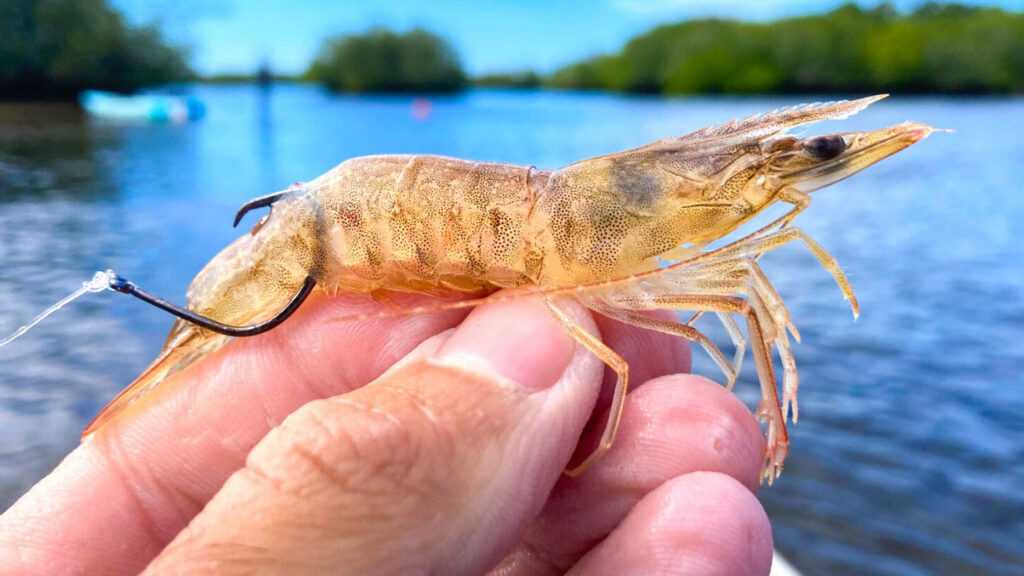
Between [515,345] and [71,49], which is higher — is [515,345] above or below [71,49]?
below

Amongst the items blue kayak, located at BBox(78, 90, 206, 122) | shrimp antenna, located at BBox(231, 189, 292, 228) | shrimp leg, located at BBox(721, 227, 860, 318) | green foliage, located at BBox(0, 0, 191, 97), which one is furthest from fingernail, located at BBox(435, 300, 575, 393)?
green foliage, located at BBox(0, 0, 191, 97)

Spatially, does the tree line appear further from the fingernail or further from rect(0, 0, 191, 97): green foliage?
the fingernail

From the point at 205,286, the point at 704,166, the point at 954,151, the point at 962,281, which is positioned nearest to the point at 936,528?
the point at 704,166

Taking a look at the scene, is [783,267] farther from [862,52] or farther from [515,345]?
[862,52]

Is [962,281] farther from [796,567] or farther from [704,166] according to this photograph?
[704,166]

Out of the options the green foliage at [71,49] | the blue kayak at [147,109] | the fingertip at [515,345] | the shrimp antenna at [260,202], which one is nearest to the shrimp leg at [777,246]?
the fingertip at [515,345]

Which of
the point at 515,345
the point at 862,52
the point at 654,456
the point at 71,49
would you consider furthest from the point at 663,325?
the point at 862,52

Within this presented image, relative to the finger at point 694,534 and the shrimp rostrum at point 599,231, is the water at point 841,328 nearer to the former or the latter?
the shrimp rostrum at point 599,231
